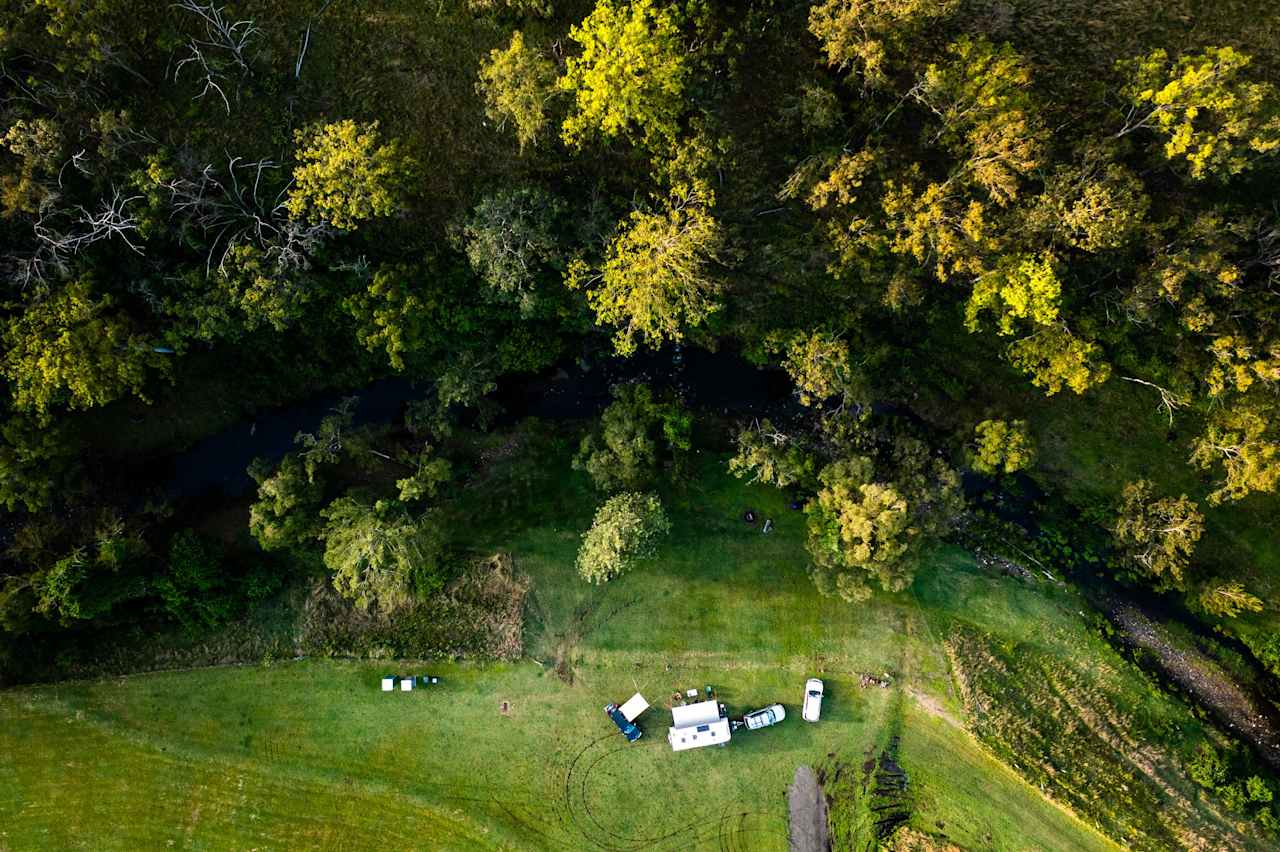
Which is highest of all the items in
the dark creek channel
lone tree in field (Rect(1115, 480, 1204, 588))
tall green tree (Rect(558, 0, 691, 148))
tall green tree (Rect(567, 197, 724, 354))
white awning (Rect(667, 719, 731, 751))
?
tall green tree (Rect(558, 0, 691, 148))

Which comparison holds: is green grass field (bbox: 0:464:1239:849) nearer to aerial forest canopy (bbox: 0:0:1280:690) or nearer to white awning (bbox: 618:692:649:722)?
white awning (bbox: 618:692:649:722)

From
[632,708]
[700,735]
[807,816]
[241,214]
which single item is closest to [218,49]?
[241,214]

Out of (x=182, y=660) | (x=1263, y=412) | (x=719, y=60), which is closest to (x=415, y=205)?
(x=719, y=60)

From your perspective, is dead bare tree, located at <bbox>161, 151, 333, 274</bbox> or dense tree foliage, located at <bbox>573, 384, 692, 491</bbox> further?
dense tree foliage, located at <bbox>573, 384, 692, 491</bbox>

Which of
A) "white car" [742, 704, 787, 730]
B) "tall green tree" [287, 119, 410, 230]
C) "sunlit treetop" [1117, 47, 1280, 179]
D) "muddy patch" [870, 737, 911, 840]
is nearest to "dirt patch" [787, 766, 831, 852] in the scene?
"muddy patch" [870, 737, 911, 840]

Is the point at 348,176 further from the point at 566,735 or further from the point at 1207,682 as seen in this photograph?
the point at 1207,682

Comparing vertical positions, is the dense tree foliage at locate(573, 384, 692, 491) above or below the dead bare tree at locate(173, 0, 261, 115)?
below

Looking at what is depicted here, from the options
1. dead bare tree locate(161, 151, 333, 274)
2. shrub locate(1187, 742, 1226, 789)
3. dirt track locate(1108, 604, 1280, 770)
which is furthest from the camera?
dirt track locate(1108, 604, 1280, 770)
